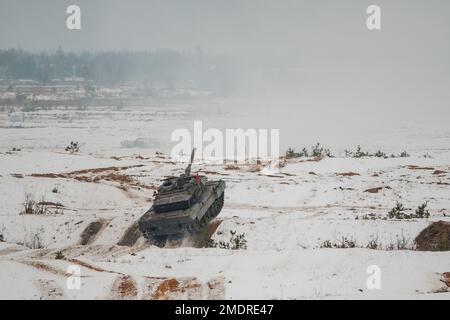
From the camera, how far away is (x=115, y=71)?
156 metres

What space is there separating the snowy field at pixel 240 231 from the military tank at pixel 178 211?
0.62 meters

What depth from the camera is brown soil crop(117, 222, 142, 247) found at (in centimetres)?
1920

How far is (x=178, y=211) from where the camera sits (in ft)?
60.0

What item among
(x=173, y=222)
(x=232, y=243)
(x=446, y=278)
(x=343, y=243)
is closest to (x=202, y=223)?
(x=173, y=222)

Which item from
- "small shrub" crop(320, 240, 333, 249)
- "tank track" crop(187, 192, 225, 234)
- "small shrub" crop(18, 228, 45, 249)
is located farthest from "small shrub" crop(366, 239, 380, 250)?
"small shrub" crop(18, 228, 45, 249)

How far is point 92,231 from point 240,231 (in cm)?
561

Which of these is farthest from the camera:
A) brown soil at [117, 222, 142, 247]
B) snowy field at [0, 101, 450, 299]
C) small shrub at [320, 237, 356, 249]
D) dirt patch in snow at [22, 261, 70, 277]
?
brown soil at [117, 222, 142, 247]

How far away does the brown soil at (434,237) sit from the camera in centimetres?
1634

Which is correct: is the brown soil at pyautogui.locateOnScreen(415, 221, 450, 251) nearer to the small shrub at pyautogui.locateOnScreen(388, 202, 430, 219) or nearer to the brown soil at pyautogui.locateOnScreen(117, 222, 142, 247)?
the small shrub at pyautogui.locateOnScreen(388, 202, 430, 219)

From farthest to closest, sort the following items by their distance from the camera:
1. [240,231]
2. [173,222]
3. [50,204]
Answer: [50,204] < [240,231] < [173,222]

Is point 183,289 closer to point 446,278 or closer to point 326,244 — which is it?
point 446,278

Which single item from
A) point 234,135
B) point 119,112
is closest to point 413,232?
point 234,135

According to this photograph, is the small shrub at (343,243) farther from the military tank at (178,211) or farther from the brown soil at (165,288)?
the brown soil at (165,288)

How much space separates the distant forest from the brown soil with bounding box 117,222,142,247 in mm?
112374
